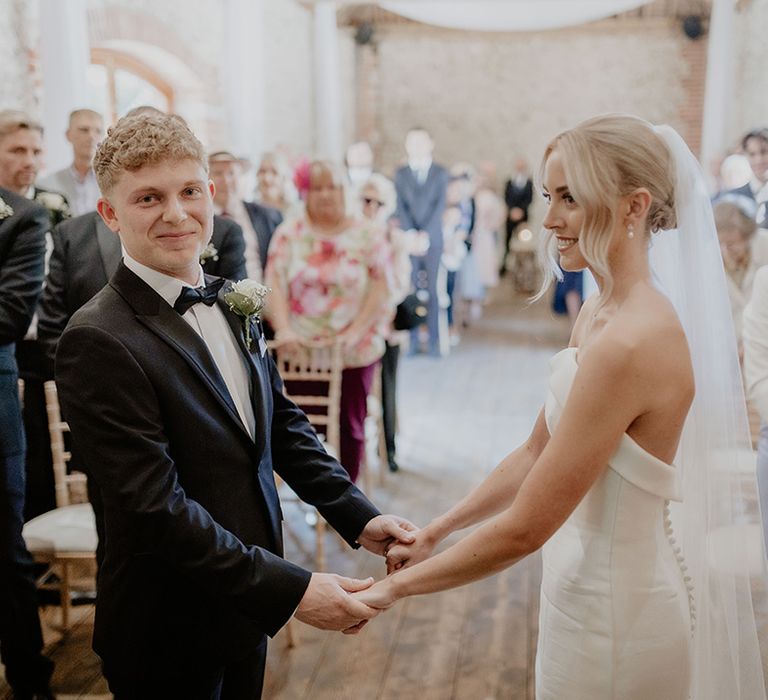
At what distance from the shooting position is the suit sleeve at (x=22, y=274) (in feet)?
8.02

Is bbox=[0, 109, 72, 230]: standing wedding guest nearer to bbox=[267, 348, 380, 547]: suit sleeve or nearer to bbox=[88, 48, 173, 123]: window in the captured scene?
bbox=[267, 348, 380, 547]: suit sleeve

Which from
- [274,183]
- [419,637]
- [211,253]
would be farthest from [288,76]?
[419,637]

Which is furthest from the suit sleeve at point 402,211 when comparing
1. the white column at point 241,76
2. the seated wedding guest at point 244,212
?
the seated wedding guest at point 244,212

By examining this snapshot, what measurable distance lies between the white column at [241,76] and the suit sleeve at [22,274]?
5042 millimetres

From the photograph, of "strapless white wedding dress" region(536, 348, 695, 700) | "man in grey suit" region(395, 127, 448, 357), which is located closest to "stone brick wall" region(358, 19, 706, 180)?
"man in grey suit" region(395, 127, 448, 357)

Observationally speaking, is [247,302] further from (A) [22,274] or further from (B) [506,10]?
(B) [506,10]

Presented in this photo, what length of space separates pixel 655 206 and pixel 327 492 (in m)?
0.86

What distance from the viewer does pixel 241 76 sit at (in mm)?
7559

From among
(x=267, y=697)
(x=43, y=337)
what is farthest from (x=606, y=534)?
(x=43, y=337)

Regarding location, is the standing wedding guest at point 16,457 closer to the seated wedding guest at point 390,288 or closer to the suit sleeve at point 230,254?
the suit sleeve at point 230,254

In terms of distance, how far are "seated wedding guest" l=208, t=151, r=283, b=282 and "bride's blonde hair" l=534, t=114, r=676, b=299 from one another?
2631 millimetres

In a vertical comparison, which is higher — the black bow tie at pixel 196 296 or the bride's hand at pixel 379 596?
the black bow tie at pixel 196 296

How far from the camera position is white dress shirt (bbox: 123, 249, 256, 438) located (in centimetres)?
151

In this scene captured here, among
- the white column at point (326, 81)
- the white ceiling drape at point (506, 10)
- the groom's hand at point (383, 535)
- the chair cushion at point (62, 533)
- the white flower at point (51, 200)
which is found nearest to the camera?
the groom's hand at point (383, 535)
